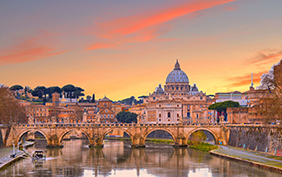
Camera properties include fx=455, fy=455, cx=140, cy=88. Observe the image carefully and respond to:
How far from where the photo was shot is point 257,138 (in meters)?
75.9

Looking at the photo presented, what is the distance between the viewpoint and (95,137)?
315 ft

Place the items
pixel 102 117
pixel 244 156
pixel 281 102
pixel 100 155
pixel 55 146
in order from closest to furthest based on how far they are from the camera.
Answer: pixel 281 102 < pixel 244 156 < pixel 100 155 < pixel 55 146 < pixel 102 117

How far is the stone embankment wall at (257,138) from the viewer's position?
68125 millimetres

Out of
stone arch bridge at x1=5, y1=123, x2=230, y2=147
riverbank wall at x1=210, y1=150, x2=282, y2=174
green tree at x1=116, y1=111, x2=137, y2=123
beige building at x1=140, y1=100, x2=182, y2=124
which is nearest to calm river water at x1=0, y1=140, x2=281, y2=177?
riverbank wall at x1=210, y1=150, x2=282, y2=174

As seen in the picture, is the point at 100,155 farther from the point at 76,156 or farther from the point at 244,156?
the point at 244,156

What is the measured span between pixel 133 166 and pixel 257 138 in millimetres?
22241

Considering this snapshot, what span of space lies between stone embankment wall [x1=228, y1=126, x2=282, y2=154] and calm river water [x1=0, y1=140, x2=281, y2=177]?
7.09 m

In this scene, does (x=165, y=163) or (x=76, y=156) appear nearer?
(x=165, y=163)

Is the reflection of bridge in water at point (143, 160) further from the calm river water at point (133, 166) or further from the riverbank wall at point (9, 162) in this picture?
the riverbank wall at point (9, 162)

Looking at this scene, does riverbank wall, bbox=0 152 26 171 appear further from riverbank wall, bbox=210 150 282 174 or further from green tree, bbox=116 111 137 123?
green tree, bbox=116 111 137 123

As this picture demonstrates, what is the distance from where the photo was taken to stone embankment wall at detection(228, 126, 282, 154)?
6812 cm

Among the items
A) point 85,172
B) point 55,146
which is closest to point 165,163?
point 85,172

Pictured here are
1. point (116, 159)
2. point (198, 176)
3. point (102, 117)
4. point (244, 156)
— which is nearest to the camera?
point (198, 176)

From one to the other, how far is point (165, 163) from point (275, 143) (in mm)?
16907
